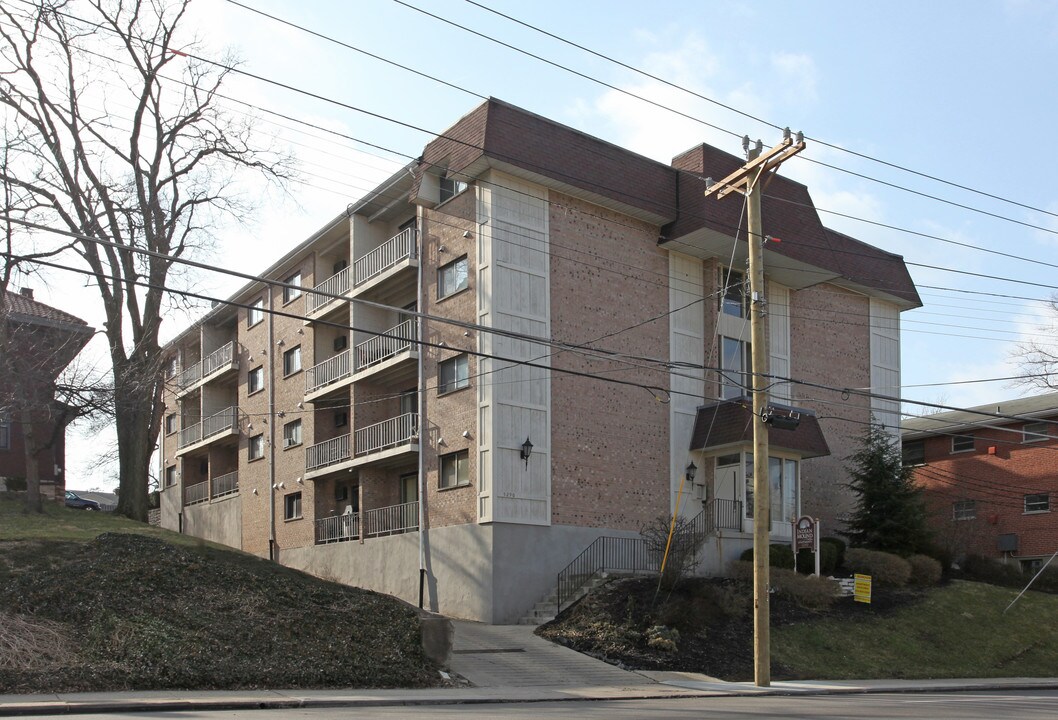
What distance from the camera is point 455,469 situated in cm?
2764

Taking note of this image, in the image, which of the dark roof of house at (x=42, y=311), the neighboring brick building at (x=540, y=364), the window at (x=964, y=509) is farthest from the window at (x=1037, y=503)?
the dark roof of house at (x=42, y=311)

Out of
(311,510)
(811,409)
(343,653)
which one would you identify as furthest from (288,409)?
(343,653)

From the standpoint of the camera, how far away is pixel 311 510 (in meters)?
34.6

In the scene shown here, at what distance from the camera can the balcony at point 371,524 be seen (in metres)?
29.5

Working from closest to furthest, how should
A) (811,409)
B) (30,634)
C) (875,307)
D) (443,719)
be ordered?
(443,719) → (30,634) → (811,409) → (875,307)

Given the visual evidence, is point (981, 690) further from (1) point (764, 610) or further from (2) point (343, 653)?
(2) point (343, 653)

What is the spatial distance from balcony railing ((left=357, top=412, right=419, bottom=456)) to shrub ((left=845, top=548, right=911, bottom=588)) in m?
12.5

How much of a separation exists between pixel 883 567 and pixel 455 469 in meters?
11.9

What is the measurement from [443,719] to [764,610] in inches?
333

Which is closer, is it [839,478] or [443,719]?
[443,719]

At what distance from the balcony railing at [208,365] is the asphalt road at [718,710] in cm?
2908

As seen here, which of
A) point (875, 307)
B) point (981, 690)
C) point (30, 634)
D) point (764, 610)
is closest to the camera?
point (30, 634)

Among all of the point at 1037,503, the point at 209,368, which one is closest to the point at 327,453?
the point at 209,368

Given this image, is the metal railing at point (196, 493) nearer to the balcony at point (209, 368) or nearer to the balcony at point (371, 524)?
the balcony at point (209, 368)
